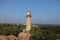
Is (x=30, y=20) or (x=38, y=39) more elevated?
(x=30, y=20)

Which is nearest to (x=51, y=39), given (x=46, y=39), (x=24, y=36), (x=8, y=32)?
(x=46, y=39)

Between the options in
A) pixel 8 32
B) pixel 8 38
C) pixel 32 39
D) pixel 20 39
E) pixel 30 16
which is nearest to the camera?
pixel 8 38

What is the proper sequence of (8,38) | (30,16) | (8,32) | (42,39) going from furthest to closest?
(30,16) < (8,32) < (42,39) < (8,38)

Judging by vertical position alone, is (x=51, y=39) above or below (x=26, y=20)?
below

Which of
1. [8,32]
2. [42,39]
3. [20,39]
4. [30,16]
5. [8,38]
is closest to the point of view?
[8,38]

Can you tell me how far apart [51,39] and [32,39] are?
2.31 metres

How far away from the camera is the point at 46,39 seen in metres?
21.7

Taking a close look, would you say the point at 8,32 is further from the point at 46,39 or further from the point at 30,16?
the point at 46,39

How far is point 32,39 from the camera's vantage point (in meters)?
20.6

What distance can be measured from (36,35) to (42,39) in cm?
86

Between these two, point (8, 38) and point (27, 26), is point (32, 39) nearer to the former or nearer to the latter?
point (8, 38)

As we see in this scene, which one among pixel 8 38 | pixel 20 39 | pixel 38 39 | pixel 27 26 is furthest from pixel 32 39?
pixel 27 26

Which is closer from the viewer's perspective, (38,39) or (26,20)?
(38,39)

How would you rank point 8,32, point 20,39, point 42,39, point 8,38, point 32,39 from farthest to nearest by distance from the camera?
point 8,32 → point 42,39 → point 32,39 → point 20,39 → point 8,38
